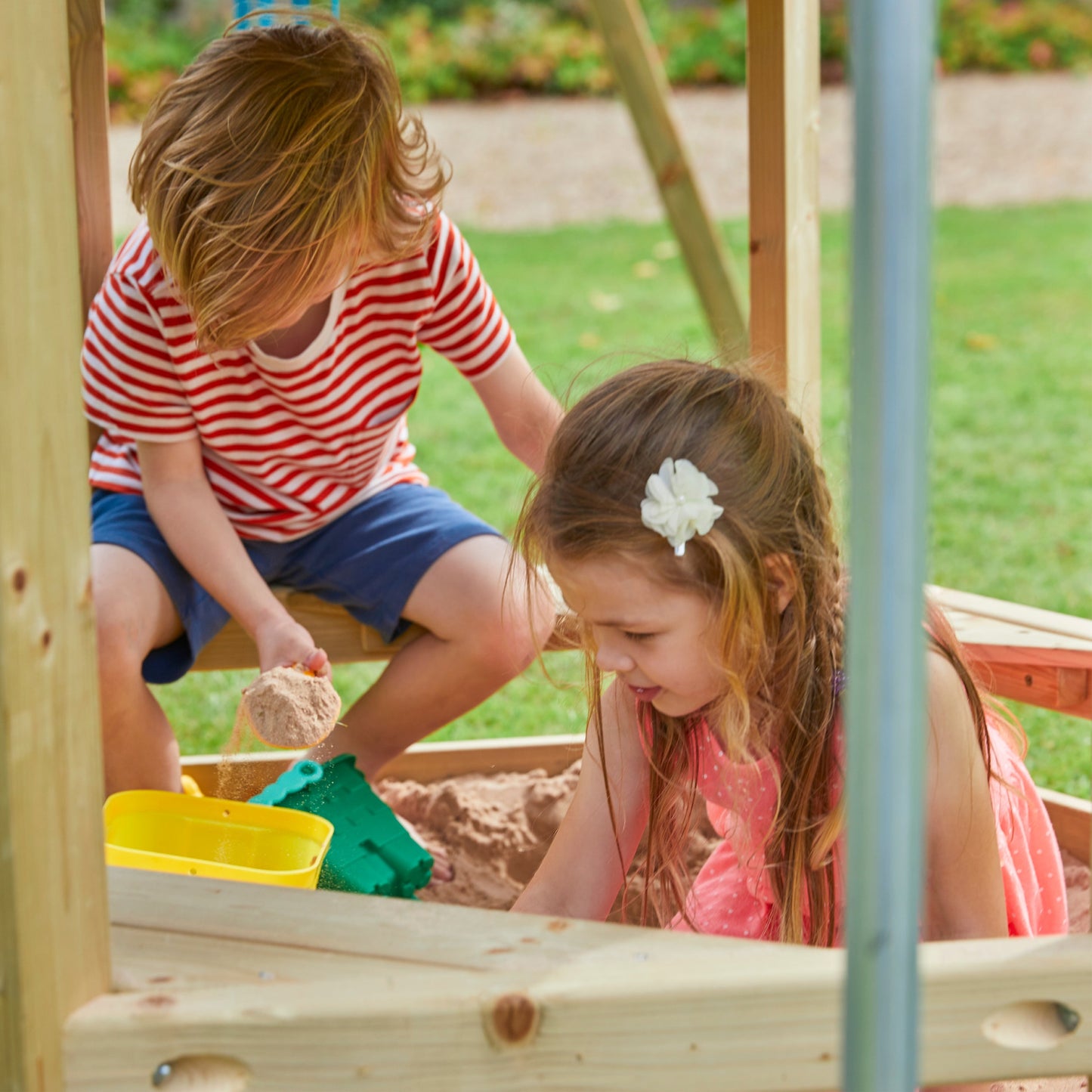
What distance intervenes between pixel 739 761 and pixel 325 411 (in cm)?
86

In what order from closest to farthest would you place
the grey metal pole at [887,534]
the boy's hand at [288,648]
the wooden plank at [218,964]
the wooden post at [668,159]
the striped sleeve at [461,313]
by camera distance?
the grey metal pole at [887,534] → the wooden plank at [218,964] → the boy's hand at [288,648] → the striped sleeve at [461,313] → the wooden post at [668,159]

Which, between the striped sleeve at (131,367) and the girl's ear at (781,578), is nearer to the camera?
the girl's ear at (781,578)

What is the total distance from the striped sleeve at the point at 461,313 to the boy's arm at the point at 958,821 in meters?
0.98

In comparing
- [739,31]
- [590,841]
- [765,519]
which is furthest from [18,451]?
[739,31]

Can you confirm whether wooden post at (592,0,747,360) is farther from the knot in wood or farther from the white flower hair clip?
the knot in wood

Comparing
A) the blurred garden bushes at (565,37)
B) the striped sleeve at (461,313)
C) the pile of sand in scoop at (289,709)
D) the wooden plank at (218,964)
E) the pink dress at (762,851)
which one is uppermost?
the blurred garden bushes at (565,37)

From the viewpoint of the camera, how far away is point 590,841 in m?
1.60

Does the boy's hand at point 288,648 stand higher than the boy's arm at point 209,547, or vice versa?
the boy's arm at point 209,547

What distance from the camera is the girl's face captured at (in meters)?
1.39

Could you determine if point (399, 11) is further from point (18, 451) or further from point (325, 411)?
point (18, 451)

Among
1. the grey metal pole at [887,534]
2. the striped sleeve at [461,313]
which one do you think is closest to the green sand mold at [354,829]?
the striped sleeve at [461,313]

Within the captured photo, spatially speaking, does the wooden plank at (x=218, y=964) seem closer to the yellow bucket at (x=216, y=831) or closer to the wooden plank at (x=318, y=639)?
the yellow bucket at (x=216, y=831)

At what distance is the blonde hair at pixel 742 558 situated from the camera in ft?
4.60

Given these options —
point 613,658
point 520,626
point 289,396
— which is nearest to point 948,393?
point 520,626
